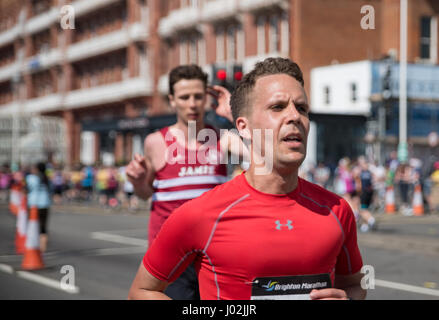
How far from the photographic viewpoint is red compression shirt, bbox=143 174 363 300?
7.80 ft

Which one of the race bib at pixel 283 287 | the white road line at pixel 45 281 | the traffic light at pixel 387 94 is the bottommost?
the white road line at pixel 45 281

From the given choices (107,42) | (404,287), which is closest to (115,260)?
(404,287)

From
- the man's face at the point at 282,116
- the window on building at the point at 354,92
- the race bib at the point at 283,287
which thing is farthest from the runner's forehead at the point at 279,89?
the window on building at the point at 354,92

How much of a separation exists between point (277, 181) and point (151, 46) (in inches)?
1529

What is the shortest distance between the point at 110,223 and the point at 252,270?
1759 cm

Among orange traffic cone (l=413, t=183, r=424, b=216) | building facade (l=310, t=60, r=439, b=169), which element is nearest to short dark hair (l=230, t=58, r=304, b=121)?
orange traffic cone (l=413, t=183, r=424, b=216)

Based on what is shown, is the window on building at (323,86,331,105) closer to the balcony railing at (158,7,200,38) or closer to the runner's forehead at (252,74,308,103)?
the balcony railing at (158,7,200,38)

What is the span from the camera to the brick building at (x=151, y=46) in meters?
33.8

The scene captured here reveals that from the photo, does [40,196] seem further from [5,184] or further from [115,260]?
[5,184]

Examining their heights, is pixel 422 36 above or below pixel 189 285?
above

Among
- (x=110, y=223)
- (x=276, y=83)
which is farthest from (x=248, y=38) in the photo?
Result: (x=276, y=83)

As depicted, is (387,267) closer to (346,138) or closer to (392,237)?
(392,237)

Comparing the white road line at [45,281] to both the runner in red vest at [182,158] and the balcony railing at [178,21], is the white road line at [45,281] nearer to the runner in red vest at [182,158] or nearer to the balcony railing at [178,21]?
the runner in red vest at [182,158]

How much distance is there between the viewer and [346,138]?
107 ft
